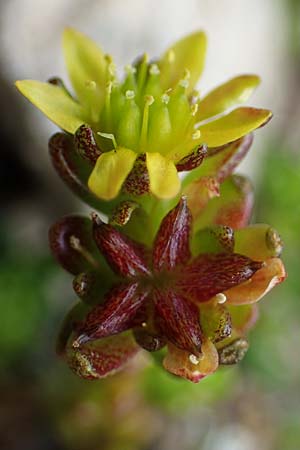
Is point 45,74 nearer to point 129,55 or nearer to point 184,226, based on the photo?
point 129,55

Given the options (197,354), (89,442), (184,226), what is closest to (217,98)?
(184,226)

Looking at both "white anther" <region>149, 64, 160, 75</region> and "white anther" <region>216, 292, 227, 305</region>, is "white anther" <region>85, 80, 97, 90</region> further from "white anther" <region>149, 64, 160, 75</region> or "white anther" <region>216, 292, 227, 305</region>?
"white anther" <region>216, 292, 227, 305</region>

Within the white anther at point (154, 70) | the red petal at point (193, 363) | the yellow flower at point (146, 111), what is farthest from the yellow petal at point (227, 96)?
the red petal at point (193, 363)

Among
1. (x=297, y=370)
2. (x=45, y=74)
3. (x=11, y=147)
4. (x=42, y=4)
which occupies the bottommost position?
(x=297, y=370)

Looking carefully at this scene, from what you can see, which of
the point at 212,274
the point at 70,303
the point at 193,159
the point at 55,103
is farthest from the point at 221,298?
the point at 70,303

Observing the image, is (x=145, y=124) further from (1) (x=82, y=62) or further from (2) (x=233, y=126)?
(1) (x=82, y=62)
